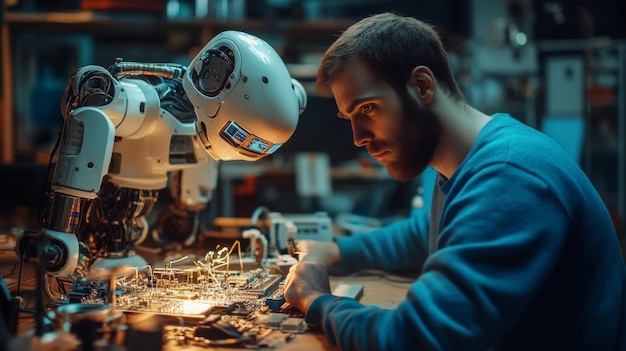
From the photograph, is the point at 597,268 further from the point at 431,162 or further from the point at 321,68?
the point at 321,68

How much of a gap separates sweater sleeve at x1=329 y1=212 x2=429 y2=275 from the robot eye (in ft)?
2.16

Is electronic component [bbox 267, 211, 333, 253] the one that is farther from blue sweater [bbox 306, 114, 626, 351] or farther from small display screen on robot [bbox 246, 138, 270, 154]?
blue sweater [bbox 306, 114, 626, 351]

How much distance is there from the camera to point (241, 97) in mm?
1382

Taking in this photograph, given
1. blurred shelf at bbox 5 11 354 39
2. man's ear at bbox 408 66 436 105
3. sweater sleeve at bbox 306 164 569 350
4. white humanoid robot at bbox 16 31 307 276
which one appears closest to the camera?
sweater sleeve at bbox 306 164 569 350

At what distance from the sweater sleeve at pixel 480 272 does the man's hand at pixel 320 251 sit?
2.10 feet

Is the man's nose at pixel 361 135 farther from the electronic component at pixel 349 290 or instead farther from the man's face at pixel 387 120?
the electronic component at pixel 349 290

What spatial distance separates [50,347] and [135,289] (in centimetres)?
42

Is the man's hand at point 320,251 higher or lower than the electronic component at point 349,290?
higher

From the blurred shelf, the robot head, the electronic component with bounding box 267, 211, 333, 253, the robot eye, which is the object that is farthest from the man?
the blurred shelf

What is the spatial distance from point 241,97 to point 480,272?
2.18 ft

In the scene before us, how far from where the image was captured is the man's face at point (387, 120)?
1.22 m

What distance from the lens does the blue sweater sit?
98cm

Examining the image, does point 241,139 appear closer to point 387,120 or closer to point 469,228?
point 387,120

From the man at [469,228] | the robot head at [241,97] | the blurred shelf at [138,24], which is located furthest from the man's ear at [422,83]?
the blurred shelf at [138,24]
